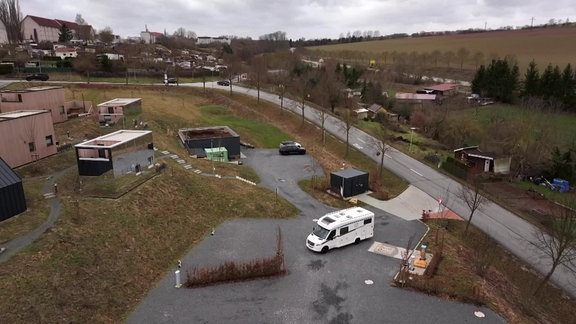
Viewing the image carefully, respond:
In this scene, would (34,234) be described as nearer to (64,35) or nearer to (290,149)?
(290,149)

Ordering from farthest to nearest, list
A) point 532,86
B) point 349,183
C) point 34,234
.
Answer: point 532,86 → point 349,183 → point 34,234

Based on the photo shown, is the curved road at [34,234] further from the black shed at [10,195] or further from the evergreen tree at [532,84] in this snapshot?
the evergreen tree at [532,84]

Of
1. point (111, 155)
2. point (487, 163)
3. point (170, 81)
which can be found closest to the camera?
point (111, 155)

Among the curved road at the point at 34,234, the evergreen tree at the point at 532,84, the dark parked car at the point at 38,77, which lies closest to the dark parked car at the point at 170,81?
the dark parked car at the point at 38,77

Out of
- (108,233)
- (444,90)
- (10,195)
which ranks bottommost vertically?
(108,233)

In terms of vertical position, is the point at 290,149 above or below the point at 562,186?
above

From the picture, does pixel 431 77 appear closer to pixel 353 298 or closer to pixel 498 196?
pixel 498 196

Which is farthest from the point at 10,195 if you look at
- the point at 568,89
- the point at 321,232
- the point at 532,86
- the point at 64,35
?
the point at 64,35

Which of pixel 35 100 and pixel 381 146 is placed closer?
pixel 35 100
